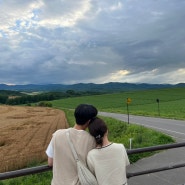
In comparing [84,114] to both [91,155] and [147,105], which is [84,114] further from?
[147,105]

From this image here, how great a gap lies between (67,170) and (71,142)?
0.81 feet

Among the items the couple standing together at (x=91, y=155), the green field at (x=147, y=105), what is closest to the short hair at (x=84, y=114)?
the couple standing together at (x=91, y=155)

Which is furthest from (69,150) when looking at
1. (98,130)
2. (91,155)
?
(98,130)

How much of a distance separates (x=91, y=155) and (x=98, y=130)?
22 centimetres

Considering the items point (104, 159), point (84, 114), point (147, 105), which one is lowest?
point (147, 105)

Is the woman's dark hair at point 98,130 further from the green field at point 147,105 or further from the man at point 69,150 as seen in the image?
the green field at point 147,105

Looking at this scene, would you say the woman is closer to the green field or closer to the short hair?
the short hair

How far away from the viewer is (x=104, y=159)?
2.84 meters

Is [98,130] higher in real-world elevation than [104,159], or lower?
higher

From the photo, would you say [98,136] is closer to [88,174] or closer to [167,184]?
[88,174]

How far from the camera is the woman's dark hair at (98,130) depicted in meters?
2.85

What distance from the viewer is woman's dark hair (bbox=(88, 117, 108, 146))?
2852mm

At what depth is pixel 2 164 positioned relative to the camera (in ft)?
49.2

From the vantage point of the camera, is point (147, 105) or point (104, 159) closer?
point (104, 159)
